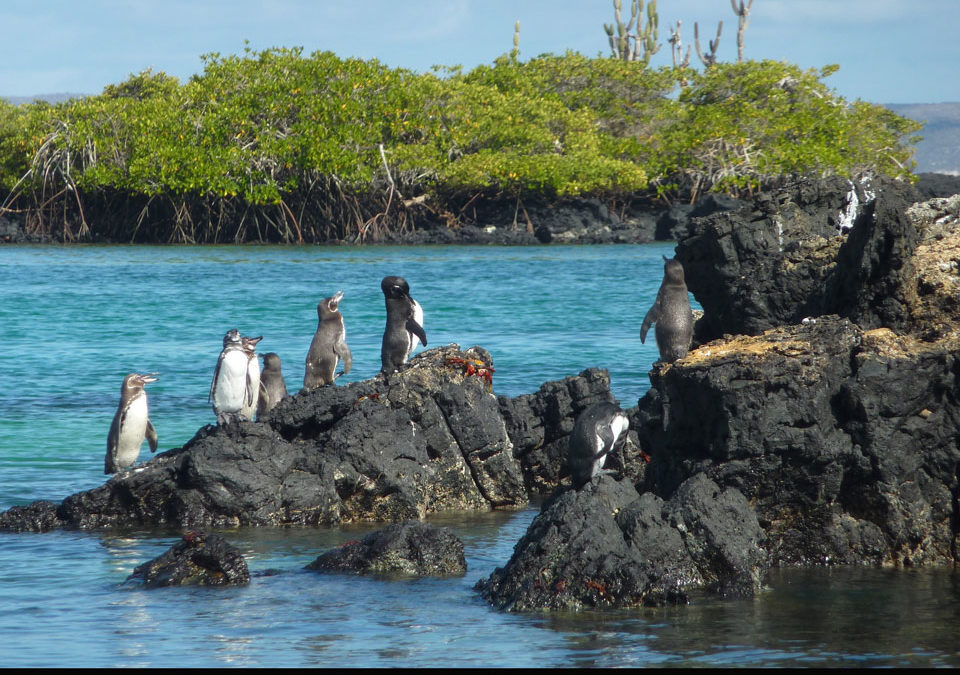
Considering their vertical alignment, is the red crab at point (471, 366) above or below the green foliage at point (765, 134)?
below

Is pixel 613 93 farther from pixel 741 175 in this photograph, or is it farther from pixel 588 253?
pixel 588 253

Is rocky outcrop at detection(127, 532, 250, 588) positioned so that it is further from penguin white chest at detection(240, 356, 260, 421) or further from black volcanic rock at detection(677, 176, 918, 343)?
black volcanic rock at detection(677, 176, 918, 343)

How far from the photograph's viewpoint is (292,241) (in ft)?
152

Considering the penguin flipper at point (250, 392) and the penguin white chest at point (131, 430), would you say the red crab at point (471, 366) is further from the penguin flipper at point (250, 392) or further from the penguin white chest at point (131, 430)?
the penguin white chest at point (131, 430)

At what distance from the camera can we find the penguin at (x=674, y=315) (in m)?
9.95

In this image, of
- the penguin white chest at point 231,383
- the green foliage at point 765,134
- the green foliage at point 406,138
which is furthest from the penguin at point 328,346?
the green foliage at point 765,134

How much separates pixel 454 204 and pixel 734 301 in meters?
40.3

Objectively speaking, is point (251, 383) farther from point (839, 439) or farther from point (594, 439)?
point (839, 439)

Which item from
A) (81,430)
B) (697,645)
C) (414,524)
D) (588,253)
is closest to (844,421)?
(697,645)

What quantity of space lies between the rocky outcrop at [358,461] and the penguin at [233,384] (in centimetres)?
98

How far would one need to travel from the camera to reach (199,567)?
6.32 meters

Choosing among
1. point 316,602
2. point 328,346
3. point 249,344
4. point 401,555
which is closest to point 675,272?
point 328,346

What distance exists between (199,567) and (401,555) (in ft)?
3.43

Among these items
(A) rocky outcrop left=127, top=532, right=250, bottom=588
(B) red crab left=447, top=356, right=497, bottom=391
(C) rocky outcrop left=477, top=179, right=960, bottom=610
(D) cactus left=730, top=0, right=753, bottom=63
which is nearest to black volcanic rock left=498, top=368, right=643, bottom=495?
(B) red crab left=447, top=356, right=497, bottom=391
